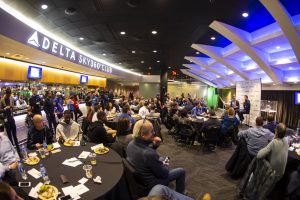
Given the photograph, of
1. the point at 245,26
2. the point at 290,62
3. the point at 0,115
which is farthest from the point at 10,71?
the point at 290,62

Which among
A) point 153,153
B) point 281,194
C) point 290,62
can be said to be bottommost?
point 281,194

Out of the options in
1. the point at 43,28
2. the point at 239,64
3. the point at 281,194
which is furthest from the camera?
the point at 239,64

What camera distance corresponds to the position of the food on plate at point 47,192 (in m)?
1.73

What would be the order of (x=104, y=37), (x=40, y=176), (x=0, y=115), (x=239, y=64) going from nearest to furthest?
(x=40, y=176)
(x=0, y=115)
(x=104, y=37)
(x=239, y=64)

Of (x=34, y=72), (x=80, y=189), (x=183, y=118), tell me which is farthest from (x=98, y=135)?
(x=34, y=72)

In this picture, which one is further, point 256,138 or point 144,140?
point 256,138

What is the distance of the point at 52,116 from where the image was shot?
702cm

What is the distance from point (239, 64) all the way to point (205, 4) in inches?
309

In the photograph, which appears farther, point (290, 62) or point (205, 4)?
point (290, 62)

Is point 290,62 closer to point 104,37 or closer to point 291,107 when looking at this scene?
point 291,107

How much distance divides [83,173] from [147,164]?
72 centimetres

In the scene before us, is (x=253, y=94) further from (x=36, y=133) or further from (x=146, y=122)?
(x=36, y=133)

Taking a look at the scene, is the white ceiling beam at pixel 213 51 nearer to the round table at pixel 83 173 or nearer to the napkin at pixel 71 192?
the round table at pixel 83 173

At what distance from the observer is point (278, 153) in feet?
9.62
